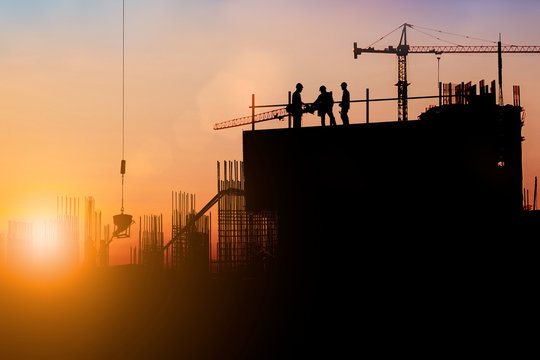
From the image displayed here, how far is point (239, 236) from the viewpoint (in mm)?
35469

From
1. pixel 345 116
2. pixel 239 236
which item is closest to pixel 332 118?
pixel 345 116

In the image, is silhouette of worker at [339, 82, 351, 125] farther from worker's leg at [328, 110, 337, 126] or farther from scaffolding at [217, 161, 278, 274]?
scaffolding at [217, 161, 278, 274]

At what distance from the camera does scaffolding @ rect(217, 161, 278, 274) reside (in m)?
35.1

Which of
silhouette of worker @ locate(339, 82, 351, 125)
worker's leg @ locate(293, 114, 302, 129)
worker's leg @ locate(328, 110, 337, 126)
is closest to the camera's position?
silhouette of worker @ locate(339, 82, 351, 125)

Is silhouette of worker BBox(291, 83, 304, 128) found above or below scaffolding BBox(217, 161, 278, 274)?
above

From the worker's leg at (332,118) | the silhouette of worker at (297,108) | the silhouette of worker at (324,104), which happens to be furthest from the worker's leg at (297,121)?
the worker's leg at (332,118)

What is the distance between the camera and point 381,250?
27469 mm

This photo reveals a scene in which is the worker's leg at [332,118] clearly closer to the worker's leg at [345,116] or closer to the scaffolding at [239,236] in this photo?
the worker's leg at [345,116]

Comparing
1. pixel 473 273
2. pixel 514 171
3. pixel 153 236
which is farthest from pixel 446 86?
pixel 153 236

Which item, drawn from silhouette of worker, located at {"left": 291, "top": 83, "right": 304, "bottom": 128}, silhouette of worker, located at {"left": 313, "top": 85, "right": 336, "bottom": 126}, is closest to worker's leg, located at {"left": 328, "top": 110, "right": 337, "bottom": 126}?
silhouette of worker, located at {"left": 313, "top": 85, "right": 336, "bottom": 126}

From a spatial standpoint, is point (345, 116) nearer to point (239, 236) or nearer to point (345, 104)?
point (345, 104)

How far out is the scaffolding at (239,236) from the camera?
35094 mm

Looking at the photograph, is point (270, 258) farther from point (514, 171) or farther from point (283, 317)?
point (514, 171)

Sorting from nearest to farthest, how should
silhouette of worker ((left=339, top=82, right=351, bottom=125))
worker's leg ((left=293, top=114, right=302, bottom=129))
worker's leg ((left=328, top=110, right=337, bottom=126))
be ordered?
1. silhouette of worker ((left=339, top=82, right=351, bottom=125))
2. worker's leg ((left=328, top=110, right=337, bottom=126))
3. worker's leg ((left=293, top=114, right=302, bottom=129))
